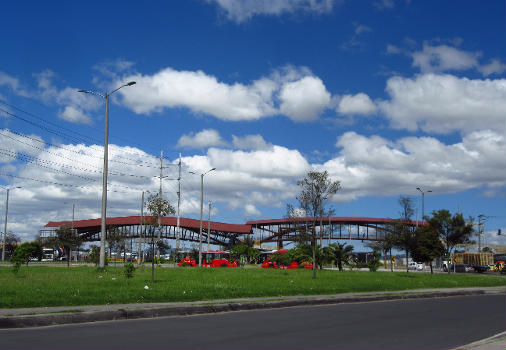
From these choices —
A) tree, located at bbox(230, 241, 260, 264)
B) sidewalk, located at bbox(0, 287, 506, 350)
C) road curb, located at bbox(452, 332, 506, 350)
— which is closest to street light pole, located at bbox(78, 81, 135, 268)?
sidewalk, located at bbox(0, 287, 506, 350)

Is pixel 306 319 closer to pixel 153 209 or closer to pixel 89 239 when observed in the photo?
pixel 153 209

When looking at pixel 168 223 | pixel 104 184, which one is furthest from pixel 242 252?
pixel 104 184

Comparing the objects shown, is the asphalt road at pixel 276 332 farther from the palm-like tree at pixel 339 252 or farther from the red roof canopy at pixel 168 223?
the red roof canopy at pixel 168 223

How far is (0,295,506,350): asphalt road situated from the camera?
8852 mm

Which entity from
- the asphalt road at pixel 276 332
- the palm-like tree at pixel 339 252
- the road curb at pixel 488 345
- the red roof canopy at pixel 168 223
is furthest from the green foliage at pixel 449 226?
the red roof canopy at pixel 168 223

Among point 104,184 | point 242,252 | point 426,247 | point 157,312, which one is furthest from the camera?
point 242,252

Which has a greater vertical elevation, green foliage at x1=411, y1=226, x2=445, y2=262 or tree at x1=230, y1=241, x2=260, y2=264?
green foliage at x1=411, y1=226, x2=445, y2=262

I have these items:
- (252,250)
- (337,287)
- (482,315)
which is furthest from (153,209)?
(252,250)

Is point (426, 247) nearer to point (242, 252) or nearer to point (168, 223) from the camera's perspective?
point (242, 252)

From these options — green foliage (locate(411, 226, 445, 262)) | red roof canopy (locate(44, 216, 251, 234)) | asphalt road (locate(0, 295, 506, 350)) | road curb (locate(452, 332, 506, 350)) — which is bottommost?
asphalt road (locate(0, 295, 506, 350))

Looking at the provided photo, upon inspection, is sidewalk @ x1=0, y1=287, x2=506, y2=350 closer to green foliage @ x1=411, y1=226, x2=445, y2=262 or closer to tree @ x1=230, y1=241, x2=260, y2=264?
green foliage @ x1=411, y1=226, x2=445, y2=262

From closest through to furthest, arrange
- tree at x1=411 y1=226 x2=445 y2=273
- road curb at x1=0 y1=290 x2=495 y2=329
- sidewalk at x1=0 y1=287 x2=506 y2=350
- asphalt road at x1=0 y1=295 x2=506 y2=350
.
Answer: asphalt road at x1=0 y1=295 x2=506 y2=350, sidewalk at x1=0 y1=287 x2=506 y2=350, road curb at x1=0 y1=290 x2=495 y2=329, tree at x1=411 y1=226 x2=445 y2=273

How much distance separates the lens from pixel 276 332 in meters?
10.5

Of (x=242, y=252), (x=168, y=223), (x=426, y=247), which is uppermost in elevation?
(x=168, y=223)
